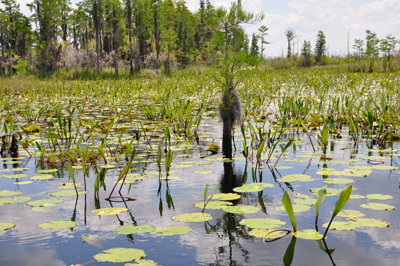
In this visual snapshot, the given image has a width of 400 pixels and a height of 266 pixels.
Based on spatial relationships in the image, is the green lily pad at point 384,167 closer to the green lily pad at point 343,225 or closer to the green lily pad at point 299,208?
the green lily pad at point 299,208

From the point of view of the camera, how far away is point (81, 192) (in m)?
2.69

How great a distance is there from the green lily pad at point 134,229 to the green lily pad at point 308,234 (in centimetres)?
81

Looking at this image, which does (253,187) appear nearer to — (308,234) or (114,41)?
(308,234)

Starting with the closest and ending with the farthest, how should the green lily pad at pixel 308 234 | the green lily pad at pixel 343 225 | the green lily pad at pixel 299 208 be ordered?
1. the green lily pad at pixel 308 234
2. the green lily pad at pixel 343 225
3. the green lily pad at pixel 299 208

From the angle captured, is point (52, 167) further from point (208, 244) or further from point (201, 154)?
point (208, 244)

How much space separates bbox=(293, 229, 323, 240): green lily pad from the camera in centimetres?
178

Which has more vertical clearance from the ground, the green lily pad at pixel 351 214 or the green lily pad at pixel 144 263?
the green lily pad at pixel 351 214

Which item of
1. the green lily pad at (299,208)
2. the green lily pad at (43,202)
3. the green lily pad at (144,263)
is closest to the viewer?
the green lily pad at (144,263)

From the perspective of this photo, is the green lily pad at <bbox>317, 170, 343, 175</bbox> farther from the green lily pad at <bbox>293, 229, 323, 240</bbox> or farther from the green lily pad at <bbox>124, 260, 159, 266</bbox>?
the green lily pad at <bbox>124, 260, 159, 266</bbox>

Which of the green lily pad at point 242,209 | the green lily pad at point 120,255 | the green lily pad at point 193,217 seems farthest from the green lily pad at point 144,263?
the green lily pad at point 242,209

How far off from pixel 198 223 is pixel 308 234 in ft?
2.16

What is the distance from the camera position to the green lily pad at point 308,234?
5.84 ft

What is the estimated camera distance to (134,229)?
193 centimetres

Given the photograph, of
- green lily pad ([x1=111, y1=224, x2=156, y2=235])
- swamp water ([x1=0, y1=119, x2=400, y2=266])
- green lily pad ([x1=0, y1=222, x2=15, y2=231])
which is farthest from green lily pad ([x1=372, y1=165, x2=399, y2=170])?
green lily pad ([x1=0, y1=222, x2=15, y2=231])
